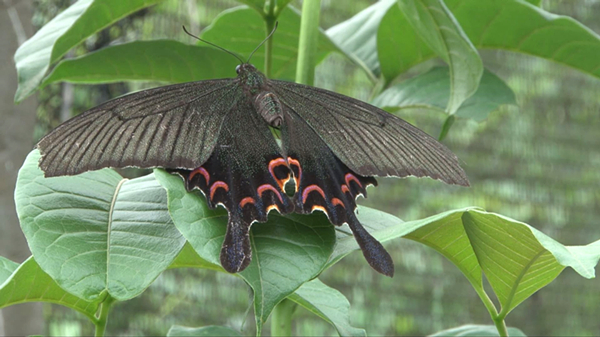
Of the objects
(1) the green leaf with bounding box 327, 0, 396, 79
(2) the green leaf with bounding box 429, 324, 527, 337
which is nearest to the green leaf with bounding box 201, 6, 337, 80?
(1) the green leaf with bounding box 327, 0, 396, 79

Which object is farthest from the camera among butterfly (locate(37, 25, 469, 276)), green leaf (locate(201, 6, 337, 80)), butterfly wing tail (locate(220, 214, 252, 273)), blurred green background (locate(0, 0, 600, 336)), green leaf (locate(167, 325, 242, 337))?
blurred green background (locate(0, 0, 600, 336))

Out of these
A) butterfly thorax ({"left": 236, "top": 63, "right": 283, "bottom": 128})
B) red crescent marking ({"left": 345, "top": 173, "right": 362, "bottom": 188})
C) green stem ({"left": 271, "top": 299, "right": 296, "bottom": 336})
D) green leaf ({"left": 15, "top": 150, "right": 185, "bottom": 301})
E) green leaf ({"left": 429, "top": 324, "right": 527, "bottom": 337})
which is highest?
butterfly thorax ({"left": 236, "top": 63, "right": 283, "bottom": 128})

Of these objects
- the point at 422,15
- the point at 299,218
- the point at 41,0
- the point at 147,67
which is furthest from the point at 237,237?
the point at 41,0

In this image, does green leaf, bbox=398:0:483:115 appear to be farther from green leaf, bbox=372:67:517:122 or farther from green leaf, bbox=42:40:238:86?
green leaf, bbox=42:40:238:86

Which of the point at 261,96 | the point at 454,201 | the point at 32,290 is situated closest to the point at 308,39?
the point at 261,96

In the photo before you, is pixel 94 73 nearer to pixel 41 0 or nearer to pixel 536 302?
pixel 41 0
